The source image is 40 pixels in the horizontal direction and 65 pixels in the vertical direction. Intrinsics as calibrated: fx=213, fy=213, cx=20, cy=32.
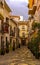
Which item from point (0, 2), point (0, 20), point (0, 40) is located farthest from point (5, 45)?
point (0, 2)

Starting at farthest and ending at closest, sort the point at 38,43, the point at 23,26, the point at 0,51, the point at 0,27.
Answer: the point at 23,26
the point at 0,27
the point at 0,51
the point at 38,43

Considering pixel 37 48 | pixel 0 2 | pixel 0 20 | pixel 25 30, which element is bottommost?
pixel 25 30

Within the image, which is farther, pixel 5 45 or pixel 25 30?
pixel 25 30

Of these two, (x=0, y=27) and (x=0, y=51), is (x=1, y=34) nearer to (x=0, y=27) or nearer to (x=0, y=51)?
(x=0, y=27)

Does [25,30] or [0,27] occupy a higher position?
[0,27]

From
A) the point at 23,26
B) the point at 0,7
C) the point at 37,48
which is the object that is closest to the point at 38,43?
the point at 37,48

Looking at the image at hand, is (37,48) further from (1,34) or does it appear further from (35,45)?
(1,34)

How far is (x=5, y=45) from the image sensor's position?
29.3 metres

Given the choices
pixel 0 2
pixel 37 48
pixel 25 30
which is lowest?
pixel 25 30

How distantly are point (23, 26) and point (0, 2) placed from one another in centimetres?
4336

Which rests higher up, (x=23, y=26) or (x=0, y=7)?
(x=0, y=7)

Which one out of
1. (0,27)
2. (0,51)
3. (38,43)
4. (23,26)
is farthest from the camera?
(23,26)

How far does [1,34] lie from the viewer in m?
28.8

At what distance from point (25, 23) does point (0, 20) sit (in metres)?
43.8
